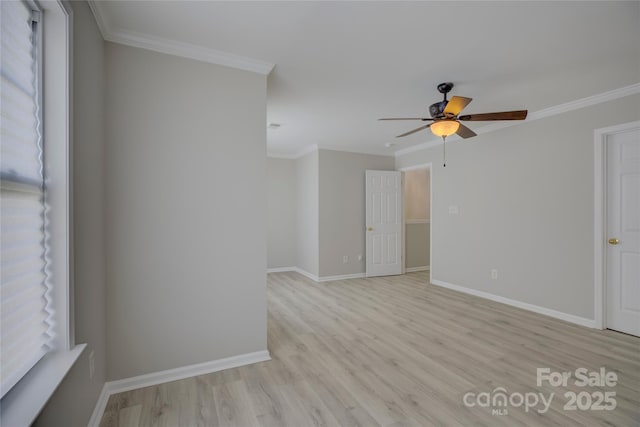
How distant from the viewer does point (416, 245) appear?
6.49m

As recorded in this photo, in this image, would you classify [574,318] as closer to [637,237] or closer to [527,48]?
[637,237]

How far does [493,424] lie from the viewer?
1760 mm

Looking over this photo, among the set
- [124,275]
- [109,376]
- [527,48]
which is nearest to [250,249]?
[124,275]

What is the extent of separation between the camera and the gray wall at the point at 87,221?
1483 mm

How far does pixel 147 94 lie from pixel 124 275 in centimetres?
134

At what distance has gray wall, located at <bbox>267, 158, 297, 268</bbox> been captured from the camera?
20.7 ft

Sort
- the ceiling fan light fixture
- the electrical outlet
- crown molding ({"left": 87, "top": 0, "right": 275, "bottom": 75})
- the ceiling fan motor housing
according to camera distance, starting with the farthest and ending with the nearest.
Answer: the ceiling fan motor housing
the ceiling fan light fixture
crown molding ({"left": 87, "top": 0, "right": 275, "bottom": 75})
the electrical outlet

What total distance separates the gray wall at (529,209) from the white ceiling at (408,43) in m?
0.44

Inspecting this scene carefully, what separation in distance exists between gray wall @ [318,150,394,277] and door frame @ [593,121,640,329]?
11.3 ft

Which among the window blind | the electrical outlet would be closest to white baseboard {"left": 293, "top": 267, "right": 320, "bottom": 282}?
the electrical outlet

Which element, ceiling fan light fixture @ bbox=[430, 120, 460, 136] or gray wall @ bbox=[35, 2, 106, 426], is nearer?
gray wall @ bbox=[35, 2, 106, 426]

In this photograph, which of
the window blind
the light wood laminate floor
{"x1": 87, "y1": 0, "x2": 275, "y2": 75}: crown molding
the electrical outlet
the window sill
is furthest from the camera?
{"x1": 87, "y1": 0, "x2": 275, "y2": 75}: crown molding

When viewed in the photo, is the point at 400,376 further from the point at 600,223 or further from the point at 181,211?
the point at 600,223

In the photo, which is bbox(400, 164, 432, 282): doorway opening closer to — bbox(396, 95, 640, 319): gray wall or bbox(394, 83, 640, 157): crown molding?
bbox(396, 95, 640, 319): gray wall
